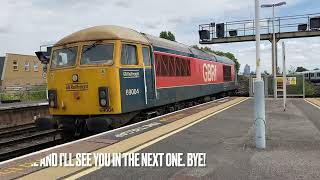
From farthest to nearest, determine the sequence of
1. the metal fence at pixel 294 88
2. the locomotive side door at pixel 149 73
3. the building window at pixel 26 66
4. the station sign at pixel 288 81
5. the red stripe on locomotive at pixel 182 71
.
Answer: the building window at pixel 26 66
the metal fence at pixel 294 88
the station sign at pixel 288 81
the red stripe on locomotive at pixel 182 71
the locomotive side door at pixel 149 73

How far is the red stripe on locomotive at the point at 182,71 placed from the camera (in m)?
15.9

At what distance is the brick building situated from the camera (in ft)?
206

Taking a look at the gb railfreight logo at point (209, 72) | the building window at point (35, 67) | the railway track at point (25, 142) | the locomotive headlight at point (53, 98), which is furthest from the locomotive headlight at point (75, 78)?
the building window at point (35, 67)

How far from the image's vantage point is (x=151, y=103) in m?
14.8

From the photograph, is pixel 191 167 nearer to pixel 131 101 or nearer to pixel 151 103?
pixel 131 101

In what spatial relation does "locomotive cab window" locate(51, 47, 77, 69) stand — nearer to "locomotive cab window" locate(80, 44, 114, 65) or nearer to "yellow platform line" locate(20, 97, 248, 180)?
"locomotive cab window" locate(80, 44, 114, 65)

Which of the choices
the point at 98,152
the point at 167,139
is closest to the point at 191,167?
the point at 98,152

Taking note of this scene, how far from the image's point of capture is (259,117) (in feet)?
32.4

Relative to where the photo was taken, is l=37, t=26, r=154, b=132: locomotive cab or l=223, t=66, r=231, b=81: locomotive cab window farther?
l=223, t=66, r=231, b=81: locomotive cab window

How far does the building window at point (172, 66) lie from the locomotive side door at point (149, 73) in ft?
2.28

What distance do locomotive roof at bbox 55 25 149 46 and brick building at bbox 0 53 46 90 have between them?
162 ft

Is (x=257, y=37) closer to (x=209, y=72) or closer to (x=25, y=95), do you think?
(x=209, y=72)

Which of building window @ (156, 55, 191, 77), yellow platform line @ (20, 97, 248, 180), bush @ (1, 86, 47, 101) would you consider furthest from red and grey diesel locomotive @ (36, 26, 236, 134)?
bush @ (1, 86, 47, 101)

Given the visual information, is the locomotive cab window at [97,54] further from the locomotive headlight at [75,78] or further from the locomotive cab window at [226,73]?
the locomotive cab window at [226,73]
